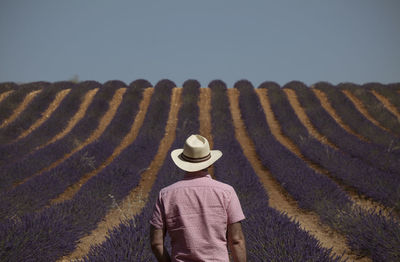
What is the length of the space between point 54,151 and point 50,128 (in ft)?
10.8

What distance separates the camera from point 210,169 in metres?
7.59

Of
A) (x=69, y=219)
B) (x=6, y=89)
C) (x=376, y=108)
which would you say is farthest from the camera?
(x=6, y=89)

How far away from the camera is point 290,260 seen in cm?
232

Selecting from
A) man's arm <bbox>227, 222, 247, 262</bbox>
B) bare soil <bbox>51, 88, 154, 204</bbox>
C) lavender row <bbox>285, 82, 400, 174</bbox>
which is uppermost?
man's arm <bbox>227, 222, 247, 262</bbox>

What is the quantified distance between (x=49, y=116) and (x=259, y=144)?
32.7 feet

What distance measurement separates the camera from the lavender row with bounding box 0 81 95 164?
8344mm

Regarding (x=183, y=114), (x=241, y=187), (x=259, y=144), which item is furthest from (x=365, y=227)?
(x=183, y=114)

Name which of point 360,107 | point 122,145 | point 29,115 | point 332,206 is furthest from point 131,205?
point 360,107

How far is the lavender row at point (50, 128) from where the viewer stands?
8.34m

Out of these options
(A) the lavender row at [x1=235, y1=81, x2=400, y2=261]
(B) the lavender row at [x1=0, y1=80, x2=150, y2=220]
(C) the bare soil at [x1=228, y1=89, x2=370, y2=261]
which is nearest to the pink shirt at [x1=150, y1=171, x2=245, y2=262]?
(C) the bare soil at [x1=228, y1=89, x2=370, y2=261]

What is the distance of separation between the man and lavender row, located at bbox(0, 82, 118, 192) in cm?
553

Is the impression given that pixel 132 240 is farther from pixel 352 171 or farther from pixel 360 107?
pixel 360 107

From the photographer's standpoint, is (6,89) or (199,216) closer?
(199,216)

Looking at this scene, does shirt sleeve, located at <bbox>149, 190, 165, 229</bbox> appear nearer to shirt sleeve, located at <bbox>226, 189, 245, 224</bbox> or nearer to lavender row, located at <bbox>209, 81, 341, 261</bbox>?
shirt sleeve, located at <bbox>226, 189, 245, 224</bbox>
